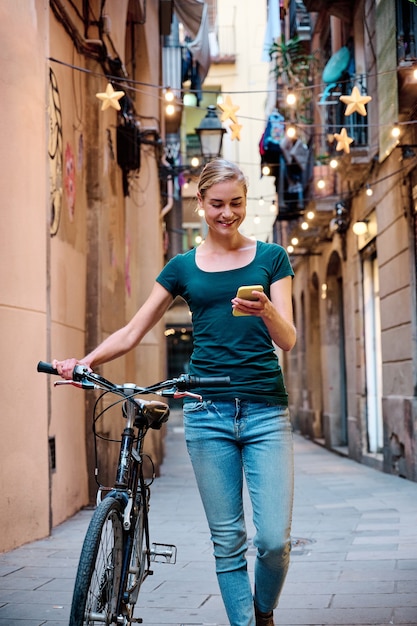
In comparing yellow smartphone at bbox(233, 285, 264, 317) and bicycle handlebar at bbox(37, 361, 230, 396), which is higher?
yellow smartphone at bbox(233, 285, 264, 317)

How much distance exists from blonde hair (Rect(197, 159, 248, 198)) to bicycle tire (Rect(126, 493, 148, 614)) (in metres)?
1.32

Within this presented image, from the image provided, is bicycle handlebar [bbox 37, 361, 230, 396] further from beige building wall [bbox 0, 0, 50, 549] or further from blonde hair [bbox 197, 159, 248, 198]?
beige building wall [bbox 0, 0, 50, 549]

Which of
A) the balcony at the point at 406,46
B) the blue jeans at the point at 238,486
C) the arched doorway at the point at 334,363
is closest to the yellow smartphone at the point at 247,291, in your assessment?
the blue jeans at the point at 238,486

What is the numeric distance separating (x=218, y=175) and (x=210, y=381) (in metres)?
0.85

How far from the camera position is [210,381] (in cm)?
357

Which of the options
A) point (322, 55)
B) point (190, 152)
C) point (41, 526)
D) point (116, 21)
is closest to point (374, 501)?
point (41, 526)

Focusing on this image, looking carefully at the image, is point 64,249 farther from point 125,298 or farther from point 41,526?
point 125,298

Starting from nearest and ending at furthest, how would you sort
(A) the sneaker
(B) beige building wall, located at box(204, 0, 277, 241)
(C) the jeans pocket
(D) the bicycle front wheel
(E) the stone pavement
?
(D) the bicycle front wheel
(C) the jeans pocket
(A) the sneaker
(E) the stone pavement
(B) beige building wall, located at box(204, 0, 277, 241)

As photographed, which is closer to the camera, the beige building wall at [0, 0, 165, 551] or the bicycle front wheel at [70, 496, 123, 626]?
the bicycle front wheel at [70, 496, 123, 626]

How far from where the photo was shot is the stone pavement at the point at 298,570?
5.22 m

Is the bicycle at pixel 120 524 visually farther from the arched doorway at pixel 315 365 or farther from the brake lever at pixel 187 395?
the arched doorway at pixel 315 365

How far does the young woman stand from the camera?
378 cm

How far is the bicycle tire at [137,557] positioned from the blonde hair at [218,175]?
4.34ft

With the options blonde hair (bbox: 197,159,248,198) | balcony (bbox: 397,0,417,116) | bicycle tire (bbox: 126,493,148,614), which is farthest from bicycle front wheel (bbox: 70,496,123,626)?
balcony (bbox: 397,0,417,116)
